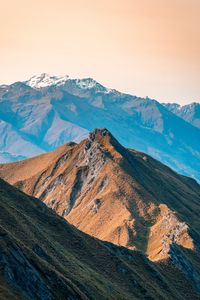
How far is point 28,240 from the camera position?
5133 inches

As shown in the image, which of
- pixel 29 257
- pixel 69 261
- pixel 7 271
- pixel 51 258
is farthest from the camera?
pixel 69 261

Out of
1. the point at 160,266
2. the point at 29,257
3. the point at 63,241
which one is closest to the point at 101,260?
the point at 63,241

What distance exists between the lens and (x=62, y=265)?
134 m

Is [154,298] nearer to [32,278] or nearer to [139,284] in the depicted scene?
[139,284]

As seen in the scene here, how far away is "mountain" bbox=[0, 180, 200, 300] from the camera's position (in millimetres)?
99375

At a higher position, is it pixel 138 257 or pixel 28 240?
pixel 138 257

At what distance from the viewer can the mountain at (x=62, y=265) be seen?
99375 millimetres

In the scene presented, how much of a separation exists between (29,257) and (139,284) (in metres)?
64.2

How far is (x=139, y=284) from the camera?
164500mm

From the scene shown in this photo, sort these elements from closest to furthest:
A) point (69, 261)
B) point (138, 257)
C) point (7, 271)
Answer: point (7, 271)
point (69, 261)
point (138, 257)

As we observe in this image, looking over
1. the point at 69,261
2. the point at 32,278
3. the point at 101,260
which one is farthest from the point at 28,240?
the point at 101,260

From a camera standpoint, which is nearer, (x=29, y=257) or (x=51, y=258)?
(x=29, y=257)

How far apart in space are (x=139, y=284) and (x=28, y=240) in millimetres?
46083

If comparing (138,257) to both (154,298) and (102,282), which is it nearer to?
(154,298)
